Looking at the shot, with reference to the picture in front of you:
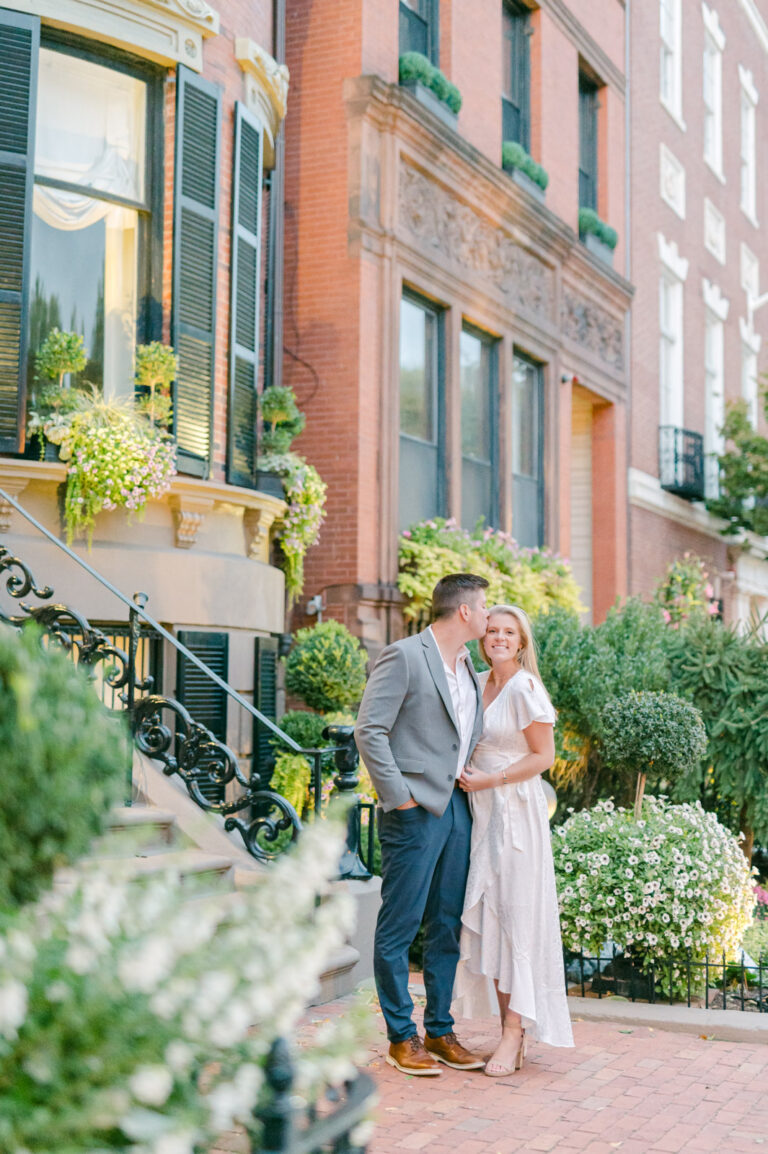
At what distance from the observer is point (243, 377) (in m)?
10.7

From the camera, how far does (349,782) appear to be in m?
7.28

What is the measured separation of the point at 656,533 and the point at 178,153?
13.2m

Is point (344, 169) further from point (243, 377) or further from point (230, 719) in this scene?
point (230, 719)

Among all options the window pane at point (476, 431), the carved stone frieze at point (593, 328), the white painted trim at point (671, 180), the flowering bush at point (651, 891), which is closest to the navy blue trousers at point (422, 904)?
the flowering bush at point (651, 891)

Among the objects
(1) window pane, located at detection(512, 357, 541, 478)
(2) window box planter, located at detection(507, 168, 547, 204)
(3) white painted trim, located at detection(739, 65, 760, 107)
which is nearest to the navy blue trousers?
(1) window pane, located at detection(512, 357, 541, 478)

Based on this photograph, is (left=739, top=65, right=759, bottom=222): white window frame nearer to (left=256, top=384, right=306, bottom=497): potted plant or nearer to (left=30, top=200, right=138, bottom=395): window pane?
(left=256, top=384, right=306, bottom=497): potted plant

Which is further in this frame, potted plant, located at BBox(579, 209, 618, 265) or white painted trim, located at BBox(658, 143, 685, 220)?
white painted trim, located at BBox(658, 143, 685, 220)

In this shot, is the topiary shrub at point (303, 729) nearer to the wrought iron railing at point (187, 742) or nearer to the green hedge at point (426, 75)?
the wrought iron railing at point (187, 742)

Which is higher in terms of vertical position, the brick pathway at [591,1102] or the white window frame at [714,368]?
the white window frame at [714,368]

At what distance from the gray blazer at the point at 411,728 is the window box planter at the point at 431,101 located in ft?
31.7

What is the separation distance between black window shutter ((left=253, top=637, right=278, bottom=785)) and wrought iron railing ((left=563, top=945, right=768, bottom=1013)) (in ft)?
12.1

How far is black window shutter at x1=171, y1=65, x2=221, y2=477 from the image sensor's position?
9750 millimetres

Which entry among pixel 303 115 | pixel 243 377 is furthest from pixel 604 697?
pixel 303 115

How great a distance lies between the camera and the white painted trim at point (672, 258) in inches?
855
